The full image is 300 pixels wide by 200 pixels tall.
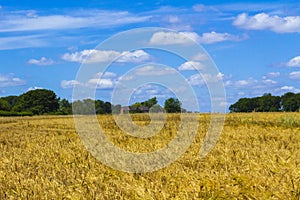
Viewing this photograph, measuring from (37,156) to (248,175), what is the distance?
15.7 feet

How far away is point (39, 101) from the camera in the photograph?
7375 centimetres

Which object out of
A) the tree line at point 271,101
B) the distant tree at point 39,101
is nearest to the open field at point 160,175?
the tree line at point 271,101

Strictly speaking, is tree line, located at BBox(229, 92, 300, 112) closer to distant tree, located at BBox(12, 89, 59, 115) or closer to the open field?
distant tree, located at BBox(12, 89, 59, 115)

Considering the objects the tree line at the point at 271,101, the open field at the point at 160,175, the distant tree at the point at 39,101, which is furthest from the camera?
the distant tree at the point at 39,101

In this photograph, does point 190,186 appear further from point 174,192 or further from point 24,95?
point 24,95

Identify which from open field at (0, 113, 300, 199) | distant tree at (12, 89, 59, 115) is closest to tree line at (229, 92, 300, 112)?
distant tree at (12, 89, 59, 115)

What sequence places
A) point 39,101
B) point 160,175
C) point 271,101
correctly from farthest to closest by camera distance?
point 39,101
point 271,101
point 160,175

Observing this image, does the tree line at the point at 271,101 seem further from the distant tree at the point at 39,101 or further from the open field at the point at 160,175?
the open field at the point at 160,175

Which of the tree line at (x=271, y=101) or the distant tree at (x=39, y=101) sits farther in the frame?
the distant tree at (x=39, y=101)

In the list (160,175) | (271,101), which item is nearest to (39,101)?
(271,101)

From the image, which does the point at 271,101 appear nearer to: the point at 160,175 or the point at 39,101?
the point at 39,101

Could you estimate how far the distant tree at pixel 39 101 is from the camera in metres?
73.0

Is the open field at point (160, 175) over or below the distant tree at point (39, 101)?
below

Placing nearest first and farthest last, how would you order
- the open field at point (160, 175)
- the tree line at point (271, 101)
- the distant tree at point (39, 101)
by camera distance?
the open field at point (160, 175) → the tree line at point (271, 101) → the distant tree at point (39, 101)
